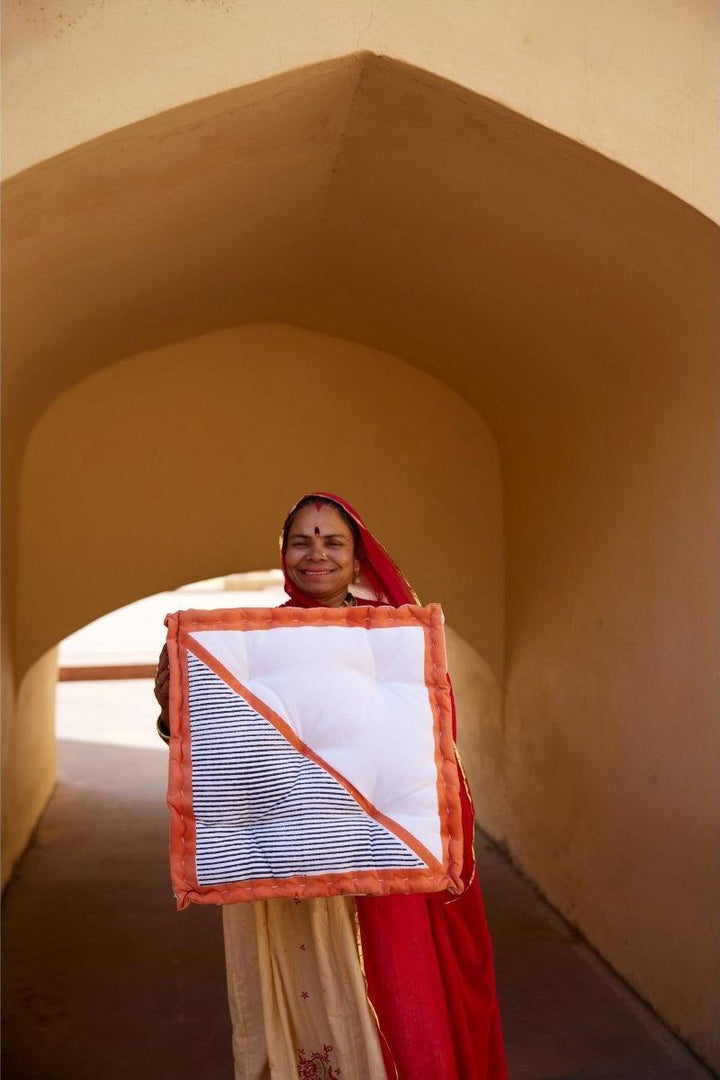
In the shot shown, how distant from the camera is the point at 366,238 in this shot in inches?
188

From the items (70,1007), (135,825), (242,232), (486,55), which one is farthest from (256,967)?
(135,825)

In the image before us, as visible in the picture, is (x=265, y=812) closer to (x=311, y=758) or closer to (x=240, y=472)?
(x=311, y=758)

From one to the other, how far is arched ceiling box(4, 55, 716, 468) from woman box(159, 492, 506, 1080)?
1.36m

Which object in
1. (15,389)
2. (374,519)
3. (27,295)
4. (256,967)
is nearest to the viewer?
(256,967)

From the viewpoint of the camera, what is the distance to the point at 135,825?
7.80m

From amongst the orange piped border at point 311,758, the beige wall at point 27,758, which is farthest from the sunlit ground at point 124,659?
the orange piped border at point 311,758

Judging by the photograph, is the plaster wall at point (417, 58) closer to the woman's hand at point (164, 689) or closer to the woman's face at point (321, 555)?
the woman's face at point (321, 555)

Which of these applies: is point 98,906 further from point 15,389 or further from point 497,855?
point 15,389

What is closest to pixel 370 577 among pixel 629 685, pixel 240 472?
pixel 629 685

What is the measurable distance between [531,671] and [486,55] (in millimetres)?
3660

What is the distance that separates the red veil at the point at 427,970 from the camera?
105 inches

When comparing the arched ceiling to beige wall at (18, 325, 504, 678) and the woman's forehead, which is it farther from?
the woman's forehead

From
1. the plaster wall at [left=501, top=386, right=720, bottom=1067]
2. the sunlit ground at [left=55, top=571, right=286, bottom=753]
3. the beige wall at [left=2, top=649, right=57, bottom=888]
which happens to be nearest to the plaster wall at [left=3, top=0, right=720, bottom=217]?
the plaster wall at [left=501, top=386, right=720, bottom=1067]

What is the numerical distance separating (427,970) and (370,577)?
996mm
